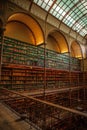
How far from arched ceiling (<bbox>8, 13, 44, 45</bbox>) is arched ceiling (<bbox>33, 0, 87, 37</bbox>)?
137 centimetres

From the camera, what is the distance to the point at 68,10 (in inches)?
430

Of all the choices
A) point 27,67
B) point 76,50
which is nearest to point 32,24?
point 27,67

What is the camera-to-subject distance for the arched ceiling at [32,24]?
863 centimetres

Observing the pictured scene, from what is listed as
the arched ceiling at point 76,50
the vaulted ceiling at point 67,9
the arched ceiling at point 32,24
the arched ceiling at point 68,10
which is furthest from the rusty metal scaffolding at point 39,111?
the arched ceiling at point 76,50

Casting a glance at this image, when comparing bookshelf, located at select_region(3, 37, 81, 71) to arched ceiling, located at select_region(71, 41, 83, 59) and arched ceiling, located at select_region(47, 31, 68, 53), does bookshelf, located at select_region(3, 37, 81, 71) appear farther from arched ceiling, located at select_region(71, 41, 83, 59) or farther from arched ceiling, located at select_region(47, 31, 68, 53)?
arched ceiling, located at select_region(71, 41, 83, 59)

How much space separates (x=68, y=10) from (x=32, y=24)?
13.6 ft

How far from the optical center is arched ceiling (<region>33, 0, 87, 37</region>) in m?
9.40

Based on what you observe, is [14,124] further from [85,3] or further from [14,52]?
[85,3]

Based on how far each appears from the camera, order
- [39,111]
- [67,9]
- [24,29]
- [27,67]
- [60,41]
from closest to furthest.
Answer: [39,111] < [27,67] < [24,29] < [67,9] < [60,41]

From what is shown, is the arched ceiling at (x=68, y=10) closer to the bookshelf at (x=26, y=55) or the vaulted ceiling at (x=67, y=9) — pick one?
the vaulted ceiling at (x=67, y=9)

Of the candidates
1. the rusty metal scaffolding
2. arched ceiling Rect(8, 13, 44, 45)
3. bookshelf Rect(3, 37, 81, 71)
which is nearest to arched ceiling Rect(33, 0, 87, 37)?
arched ceiling Rect(8, 13, 44, 45)

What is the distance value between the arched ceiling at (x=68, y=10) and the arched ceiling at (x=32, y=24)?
1366 millimetres

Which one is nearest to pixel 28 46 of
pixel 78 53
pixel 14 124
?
pixel 14 124

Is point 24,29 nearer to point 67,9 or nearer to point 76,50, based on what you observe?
point 67,9
